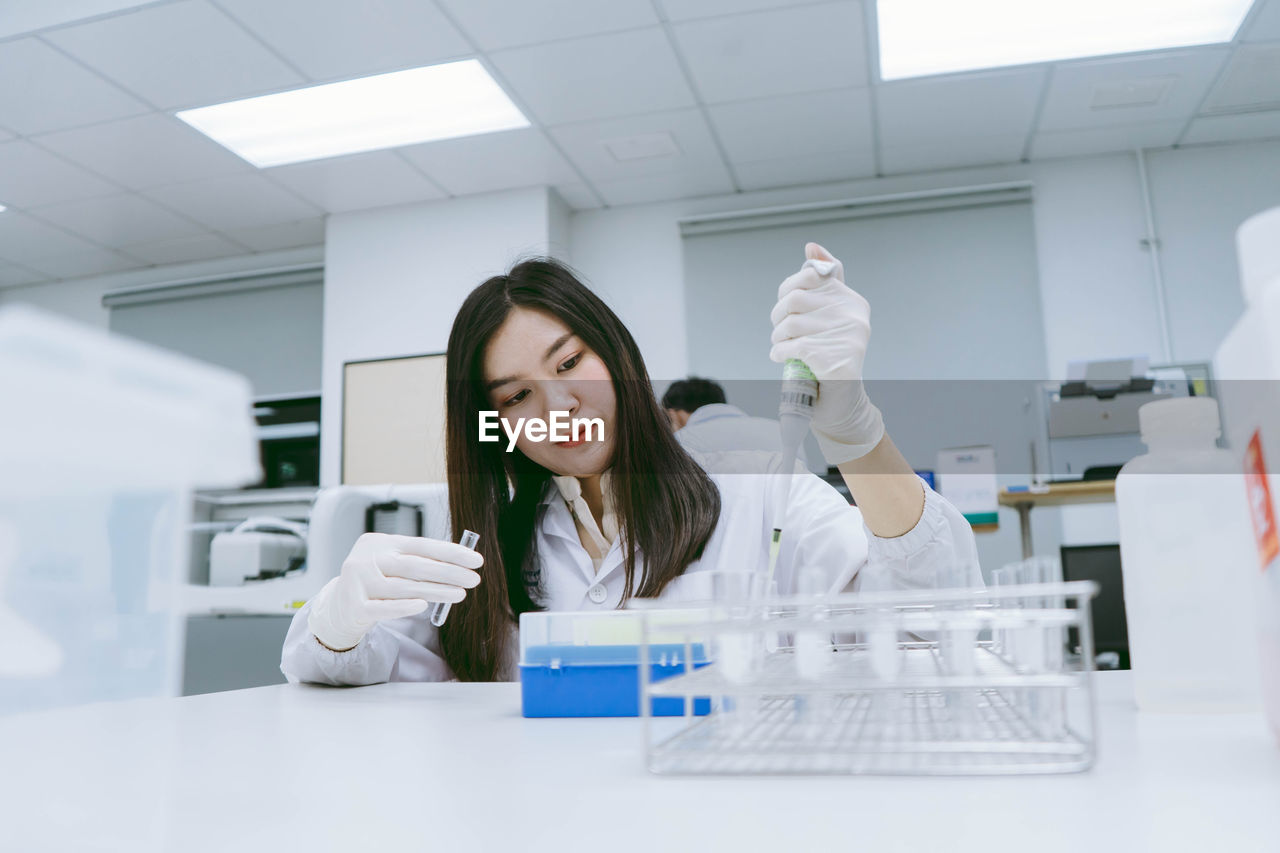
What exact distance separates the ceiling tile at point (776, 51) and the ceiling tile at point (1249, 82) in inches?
47.2

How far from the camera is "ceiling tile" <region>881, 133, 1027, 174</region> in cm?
344

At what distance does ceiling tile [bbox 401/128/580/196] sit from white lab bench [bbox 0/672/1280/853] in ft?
10.1

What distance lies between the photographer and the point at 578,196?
3.87 meters

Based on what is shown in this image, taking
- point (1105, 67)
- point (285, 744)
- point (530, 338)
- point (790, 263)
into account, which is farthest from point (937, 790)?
point (790, 263)

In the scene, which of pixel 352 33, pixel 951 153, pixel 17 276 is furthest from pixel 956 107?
pixel 17 276

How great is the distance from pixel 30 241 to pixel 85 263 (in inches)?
12.2

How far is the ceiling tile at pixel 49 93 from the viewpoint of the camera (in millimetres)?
2809

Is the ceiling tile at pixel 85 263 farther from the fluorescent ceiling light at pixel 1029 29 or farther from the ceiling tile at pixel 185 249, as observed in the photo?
the fluorescent ceiling light at pixel 1029 29

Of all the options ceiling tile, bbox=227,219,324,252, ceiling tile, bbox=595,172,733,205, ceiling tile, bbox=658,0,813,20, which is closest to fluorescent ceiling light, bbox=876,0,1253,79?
ceiling tile, bbox=658,0,813,20

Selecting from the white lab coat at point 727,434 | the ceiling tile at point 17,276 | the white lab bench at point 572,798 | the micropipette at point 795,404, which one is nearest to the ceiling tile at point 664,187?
the white lab coat at point 727,434

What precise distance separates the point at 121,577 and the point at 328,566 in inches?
80.2

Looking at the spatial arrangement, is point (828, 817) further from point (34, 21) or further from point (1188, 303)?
point (1188, 303)

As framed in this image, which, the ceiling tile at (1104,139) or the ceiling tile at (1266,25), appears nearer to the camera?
the ceiling tile at (1266,25)

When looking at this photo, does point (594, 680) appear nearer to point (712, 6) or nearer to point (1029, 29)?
point (712, 6)
